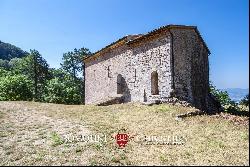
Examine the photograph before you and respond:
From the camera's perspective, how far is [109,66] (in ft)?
95.9

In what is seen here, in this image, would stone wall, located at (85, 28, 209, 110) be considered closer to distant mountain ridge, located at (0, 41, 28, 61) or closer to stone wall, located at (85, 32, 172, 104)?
stone wall, located at (85, 32, 172, 104)

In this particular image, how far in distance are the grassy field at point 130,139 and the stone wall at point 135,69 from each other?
11.0 feet

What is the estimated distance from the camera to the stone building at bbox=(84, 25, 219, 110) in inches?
816

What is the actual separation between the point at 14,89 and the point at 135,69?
72.0ft

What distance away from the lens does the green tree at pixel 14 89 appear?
129 ft

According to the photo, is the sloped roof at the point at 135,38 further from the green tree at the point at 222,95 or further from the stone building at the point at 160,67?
the green tree at the point at 222,95

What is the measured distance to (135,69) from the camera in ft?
80.3

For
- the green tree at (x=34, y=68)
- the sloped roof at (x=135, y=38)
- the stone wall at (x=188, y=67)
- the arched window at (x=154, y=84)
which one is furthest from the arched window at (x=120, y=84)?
the green tree at (x=34, y=68)

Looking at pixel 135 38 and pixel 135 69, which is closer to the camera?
pixel 135 69

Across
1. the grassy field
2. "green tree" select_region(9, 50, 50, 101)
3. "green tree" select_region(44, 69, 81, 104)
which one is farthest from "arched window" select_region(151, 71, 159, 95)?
"green tree" select_region(9, 50, 50, 101)

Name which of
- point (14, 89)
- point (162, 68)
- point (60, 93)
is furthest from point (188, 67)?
point (60, 93)

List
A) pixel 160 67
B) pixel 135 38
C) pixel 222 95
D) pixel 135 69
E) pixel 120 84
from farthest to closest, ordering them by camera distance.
A: pixel 222 95 < pixel 120 84 < pixel 135 38 < pixel 135 69 < pixel 160 67

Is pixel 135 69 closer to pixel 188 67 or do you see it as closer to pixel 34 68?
pixel 188 67

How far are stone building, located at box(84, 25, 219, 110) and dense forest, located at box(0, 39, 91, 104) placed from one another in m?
16.6
